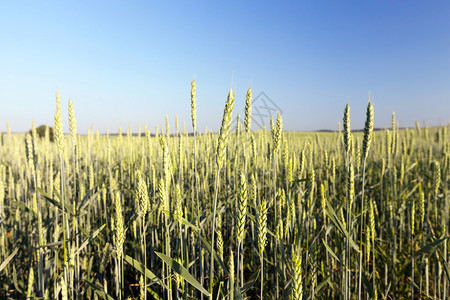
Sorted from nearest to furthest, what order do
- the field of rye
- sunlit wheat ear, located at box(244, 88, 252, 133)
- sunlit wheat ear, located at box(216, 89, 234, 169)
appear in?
sunlit wheat ear, located at box(216, 89, 234, 169), the field of rye, sunlit wheat ear, located at box(244, 88, 252, 133)

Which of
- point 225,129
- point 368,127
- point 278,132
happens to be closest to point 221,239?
point 278,132

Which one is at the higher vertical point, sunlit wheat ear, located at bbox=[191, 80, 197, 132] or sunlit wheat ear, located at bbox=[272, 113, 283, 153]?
sunlit wheat ear, located at bbox=[191, 80, 197, 132]

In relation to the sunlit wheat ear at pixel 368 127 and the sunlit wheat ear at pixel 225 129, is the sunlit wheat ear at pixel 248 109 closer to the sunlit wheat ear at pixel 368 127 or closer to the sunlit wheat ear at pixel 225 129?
the sunlit wheat ear at pixel 225 129

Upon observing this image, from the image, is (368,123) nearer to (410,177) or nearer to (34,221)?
(34,221)

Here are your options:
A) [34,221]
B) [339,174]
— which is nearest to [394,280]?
[339,174]

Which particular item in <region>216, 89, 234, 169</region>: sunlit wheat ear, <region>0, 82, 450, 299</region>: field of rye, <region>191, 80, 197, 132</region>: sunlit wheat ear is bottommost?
<region>0, 82, 450, 299</region>: field of rye

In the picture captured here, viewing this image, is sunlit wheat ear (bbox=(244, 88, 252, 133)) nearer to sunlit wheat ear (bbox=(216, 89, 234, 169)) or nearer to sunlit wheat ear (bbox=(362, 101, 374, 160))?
sunlit wheat ear (bbox=(216, 89, 234, 169))

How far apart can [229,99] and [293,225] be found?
45.1 inches

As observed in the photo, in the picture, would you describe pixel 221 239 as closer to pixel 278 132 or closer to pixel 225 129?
pixel 278 132

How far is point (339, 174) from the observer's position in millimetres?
4121

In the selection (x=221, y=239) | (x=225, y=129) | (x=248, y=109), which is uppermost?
(x=248, y=109)

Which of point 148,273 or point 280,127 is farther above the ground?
point 280,127

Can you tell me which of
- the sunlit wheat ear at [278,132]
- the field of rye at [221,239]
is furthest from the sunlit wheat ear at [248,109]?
the sunlit wheat ear at [278,132]

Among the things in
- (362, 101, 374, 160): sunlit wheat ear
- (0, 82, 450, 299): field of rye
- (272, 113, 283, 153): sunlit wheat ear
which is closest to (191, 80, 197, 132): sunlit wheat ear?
(0, 82, 450, 299): field of rye
